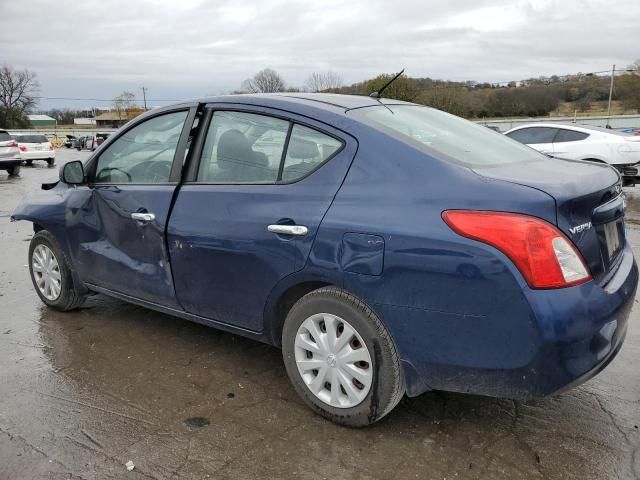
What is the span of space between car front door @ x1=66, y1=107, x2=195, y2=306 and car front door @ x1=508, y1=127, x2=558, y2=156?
31.8 feet

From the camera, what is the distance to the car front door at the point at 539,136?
11727mm

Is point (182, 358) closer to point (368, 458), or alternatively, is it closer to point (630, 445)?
point (368, 458)

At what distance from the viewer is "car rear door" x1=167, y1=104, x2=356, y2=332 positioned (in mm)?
2793

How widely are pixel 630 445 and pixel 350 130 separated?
79.4 inches

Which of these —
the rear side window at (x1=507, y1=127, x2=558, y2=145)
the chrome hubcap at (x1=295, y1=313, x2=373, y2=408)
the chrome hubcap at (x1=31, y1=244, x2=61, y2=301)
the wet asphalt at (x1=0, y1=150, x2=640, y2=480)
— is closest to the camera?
the wet asphalt at (x1=0, y1=150, x2=640, y2=480)

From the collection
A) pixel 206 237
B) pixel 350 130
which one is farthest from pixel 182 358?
pixel 350 130

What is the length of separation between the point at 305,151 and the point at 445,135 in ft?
2.63

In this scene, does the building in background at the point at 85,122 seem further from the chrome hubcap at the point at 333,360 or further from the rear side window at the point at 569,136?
the chrome hubcap at the point at 333,360

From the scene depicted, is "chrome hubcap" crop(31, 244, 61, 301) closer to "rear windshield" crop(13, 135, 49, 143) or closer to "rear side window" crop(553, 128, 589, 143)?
"rear side window" crop(553, 128, 589, 143)

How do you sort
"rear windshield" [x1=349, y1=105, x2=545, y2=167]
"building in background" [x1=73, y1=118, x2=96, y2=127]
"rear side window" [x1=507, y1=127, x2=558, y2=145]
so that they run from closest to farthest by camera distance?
"rear windshield" [x1=349, y1=105, x2=545, y2=167] < "rear side window" [x1=507, y1=127, x2=558, y2=145] < "building in background" [x1=73, y1=118, x2=96, y2=127]

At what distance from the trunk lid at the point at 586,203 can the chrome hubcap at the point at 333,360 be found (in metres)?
1.00

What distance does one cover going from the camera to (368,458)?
2570 mm

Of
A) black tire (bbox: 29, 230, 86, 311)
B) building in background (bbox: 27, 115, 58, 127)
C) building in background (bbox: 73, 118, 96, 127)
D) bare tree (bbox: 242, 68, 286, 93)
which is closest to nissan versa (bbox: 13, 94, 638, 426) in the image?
black tire (bbox: 29, 230, 86, 311)

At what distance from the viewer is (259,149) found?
3.14m
